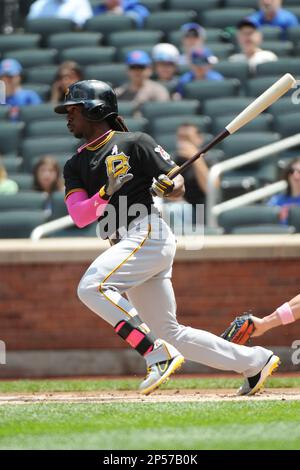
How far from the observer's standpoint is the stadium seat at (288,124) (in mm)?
12000

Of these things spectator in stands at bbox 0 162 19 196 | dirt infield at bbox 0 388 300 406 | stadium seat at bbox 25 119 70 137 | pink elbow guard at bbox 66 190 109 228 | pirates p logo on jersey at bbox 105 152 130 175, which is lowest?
dirt infield at bbox 0 388 300 406

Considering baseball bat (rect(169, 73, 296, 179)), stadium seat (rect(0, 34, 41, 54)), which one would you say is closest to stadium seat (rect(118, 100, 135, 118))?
stadium seat (rect(0, 34, 41, 54))

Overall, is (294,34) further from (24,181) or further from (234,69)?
(24,181)

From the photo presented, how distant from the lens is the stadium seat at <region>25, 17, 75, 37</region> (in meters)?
15.0

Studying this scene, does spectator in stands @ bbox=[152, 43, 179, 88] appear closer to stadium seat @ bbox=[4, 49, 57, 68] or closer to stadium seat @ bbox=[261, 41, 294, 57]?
stadium seat @ bbox=[261, 41, 294, 57]

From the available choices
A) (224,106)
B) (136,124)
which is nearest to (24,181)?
(136,124)

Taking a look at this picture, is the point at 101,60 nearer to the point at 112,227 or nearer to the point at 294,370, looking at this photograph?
the point at 294,370

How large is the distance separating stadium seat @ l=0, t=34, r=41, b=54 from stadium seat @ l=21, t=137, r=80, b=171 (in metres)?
2.73

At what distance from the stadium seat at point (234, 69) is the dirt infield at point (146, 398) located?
18.7 feet

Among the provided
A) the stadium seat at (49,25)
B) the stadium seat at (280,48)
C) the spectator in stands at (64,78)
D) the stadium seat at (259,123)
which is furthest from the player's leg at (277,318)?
the stadium seat at (49,25)
